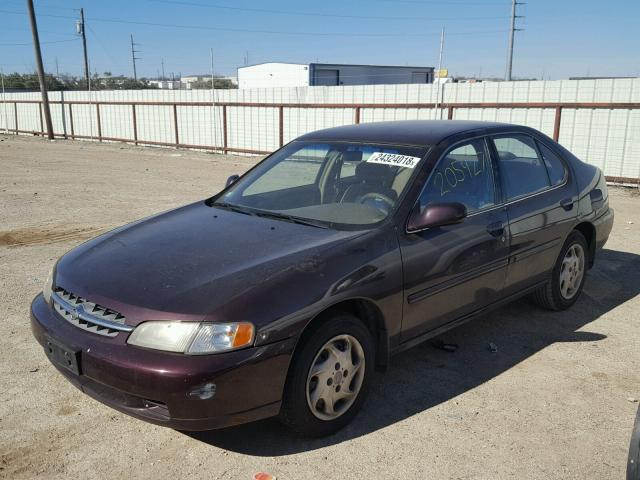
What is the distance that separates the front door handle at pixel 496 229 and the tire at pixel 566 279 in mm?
1039

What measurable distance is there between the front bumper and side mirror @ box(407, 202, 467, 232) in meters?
1.12

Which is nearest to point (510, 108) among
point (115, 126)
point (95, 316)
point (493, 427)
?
point (493, 427)

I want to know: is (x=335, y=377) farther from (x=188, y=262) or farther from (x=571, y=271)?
(x=571, y=271)

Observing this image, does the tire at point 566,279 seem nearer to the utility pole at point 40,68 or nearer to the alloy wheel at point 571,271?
the alloy wheel at point 571,271

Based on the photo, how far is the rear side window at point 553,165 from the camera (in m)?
4.86

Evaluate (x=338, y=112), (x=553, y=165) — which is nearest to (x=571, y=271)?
(x=553, y=165)

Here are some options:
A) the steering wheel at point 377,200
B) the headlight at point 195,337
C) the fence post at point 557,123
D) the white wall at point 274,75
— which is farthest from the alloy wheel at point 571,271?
the white wall at point 274,75

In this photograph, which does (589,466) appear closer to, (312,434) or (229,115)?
(312,434)

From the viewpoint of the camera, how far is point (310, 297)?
295cm

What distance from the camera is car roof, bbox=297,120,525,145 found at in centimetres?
404

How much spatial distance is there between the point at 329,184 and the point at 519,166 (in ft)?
5.03

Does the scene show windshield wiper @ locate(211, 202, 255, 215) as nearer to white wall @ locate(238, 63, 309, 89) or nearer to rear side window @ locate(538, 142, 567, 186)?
rear side window @ locate(538, 142, 567, 186)

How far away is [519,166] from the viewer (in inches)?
181

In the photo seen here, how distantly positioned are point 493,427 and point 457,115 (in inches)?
473
